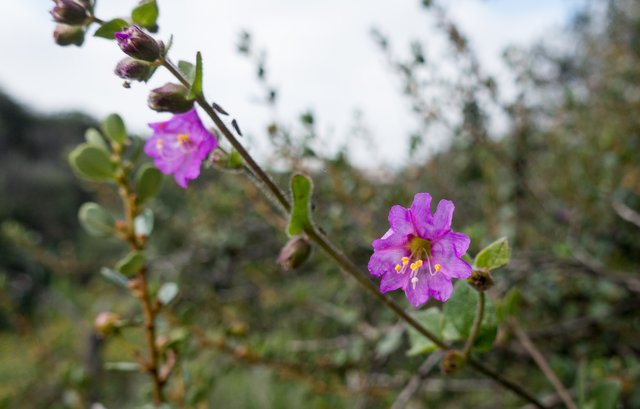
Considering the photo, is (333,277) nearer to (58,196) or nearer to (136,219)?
(136,219)

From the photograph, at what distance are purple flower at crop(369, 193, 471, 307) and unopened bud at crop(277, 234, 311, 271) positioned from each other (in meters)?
0.10

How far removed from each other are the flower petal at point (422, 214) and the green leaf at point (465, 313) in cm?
12

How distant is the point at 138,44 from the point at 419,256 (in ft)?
1.76

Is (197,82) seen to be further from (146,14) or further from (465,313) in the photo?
(465,313)

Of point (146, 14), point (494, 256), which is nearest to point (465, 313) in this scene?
point (494, 256)

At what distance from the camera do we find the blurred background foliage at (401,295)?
1744 millimetres

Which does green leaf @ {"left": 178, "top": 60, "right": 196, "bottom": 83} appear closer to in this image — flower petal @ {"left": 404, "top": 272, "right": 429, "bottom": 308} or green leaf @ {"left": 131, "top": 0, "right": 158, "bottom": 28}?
green leaf @ {"left": 131, "top": 0, "right": 158, "bottom": 28}

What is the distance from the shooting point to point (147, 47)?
717mm

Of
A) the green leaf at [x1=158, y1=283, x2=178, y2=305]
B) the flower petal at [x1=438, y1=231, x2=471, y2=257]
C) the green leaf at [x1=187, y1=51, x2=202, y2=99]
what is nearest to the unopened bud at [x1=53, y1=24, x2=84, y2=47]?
the green leaf at [x1=187, y1=51, x2=202, y2=99]

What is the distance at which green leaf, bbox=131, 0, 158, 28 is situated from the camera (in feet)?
2.59

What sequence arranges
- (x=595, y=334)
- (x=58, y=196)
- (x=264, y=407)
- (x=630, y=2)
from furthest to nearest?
(x=58, y=196) → (x=264, y=407) → (x=630, y=2) → (x=595, y=334)

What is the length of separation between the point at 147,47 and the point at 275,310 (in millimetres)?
2394

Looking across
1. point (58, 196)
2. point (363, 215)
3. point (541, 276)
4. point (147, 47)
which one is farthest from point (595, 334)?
point (58, 196)

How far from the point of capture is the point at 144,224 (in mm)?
1111
